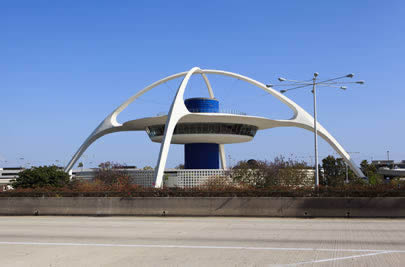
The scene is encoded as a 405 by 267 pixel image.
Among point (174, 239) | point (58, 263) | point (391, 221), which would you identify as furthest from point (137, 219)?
point (391, 221)

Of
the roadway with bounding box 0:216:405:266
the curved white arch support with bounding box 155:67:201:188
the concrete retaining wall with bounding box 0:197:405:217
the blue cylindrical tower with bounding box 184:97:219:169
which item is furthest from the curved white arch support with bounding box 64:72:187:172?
the roadway with bounding box 0:216:405:266

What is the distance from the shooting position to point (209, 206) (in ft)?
66.7

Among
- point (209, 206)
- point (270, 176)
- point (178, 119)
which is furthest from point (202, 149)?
point (209, 206)

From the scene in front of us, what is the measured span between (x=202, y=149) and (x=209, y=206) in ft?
105

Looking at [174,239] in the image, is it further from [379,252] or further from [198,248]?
[379,252]

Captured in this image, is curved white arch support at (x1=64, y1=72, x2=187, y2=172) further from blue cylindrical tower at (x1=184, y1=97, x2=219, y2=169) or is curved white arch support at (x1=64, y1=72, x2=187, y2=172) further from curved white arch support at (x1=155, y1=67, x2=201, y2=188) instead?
curved white arch support at (x1=155, y1=67, x2=201, y2=188)

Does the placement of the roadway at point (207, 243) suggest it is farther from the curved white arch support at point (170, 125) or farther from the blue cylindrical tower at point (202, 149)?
the blue cylindrical tower at point (202, 149)

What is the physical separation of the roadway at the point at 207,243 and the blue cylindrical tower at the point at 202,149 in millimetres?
33487

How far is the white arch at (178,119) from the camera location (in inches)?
1654

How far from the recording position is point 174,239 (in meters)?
12.9

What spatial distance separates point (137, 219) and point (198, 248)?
29.7 feet

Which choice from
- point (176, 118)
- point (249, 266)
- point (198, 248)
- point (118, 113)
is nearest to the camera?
point (249, 266)

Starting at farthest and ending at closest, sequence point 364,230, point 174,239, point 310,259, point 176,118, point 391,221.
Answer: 1. point 176,118
2. point 391,221
3. point 364,230
4. point 174,239
5. point 310,259

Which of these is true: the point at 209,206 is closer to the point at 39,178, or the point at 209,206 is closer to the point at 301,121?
the point at 39,178
